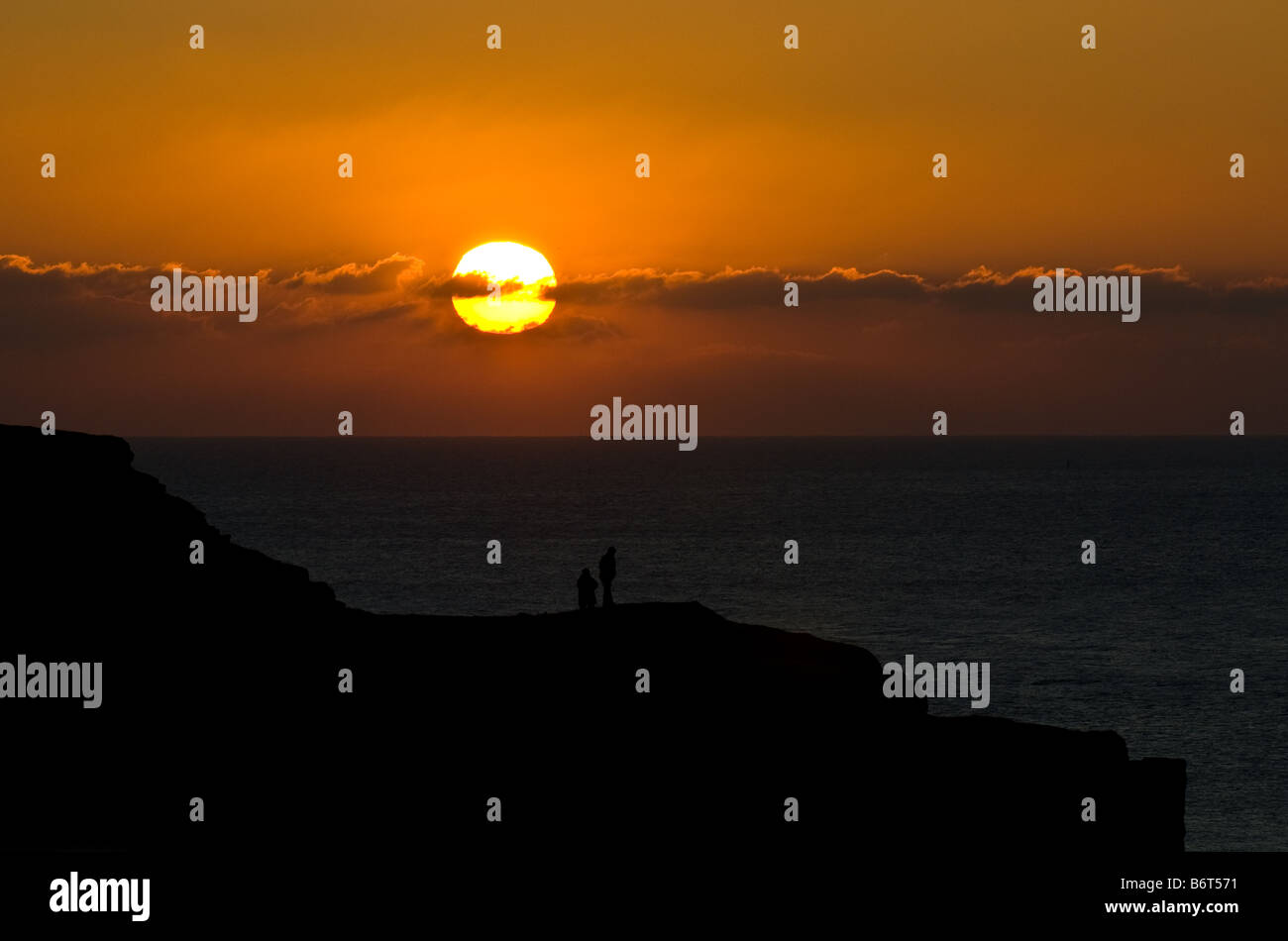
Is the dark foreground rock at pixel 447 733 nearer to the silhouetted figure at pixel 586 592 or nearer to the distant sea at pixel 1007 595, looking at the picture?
the silhouetted figure at pixel 586 592

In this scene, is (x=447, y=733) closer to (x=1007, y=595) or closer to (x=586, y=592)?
(x=586, y=592)

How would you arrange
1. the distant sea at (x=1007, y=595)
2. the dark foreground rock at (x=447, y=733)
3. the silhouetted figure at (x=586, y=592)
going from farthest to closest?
the distant sea at (x=1007, y=595) < the silhouetted figure at (x=586, y=592) < the dark foreground rock at (x=447, y=733)

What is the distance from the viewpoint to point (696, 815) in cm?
2847

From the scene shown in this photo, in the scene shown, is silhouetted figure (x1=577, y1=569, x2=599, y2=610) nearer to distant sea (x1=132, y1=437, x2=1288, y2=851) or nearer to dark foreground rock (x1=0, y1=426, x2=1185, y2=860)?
dark foreground rock (x1=0, y1=426, x2=1185, y2=860)

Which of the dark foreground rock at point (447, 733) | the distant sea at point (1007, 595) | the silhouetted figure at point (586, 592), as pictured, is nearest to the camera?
the dark foreground rock at point (447, 733)

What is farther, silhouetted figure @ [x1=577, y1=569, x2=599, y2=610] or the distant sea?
the distant sea

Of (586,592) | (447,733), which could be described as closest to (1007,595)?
(586,592)

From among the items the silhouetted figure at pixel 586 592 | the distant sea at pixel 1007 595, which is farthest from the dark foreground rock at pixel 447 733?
the distant sea at pixel 1007 595

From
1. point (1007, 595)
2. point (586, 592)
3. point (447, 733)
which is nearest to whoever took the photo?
point (447, 733)

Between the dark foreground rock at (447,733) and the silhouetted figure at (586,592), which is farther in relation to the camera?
the silhouetted figure at (586,592)

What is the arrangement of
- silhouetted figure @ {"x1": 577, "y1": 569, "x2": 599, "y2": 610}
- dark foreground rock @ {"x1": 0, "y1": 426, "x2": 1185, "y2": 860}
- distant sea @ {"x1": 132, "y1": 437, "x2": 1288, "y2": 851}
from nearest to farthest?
dark foreground rock @ {"x1": 0, "y1": 426, "x2": 1185, "y2": 860} < silhouetted figure @ {"x1": 577, "y1": 569, "x2": 599, "y2": 610} < distant sea @ {"x1": 132, "y1": 437, "x2": 1288, "y2": 851}

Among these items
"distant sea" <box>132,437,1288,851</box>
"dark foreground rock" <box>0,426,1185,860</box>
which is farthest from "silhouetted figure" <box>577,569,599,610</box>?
"distant sea" <box>132,437,1288,851</box>

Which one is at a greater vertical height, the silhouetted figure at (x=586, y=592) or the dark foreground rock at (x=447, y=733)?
the silhouetted figure at (x=586, y=592)
